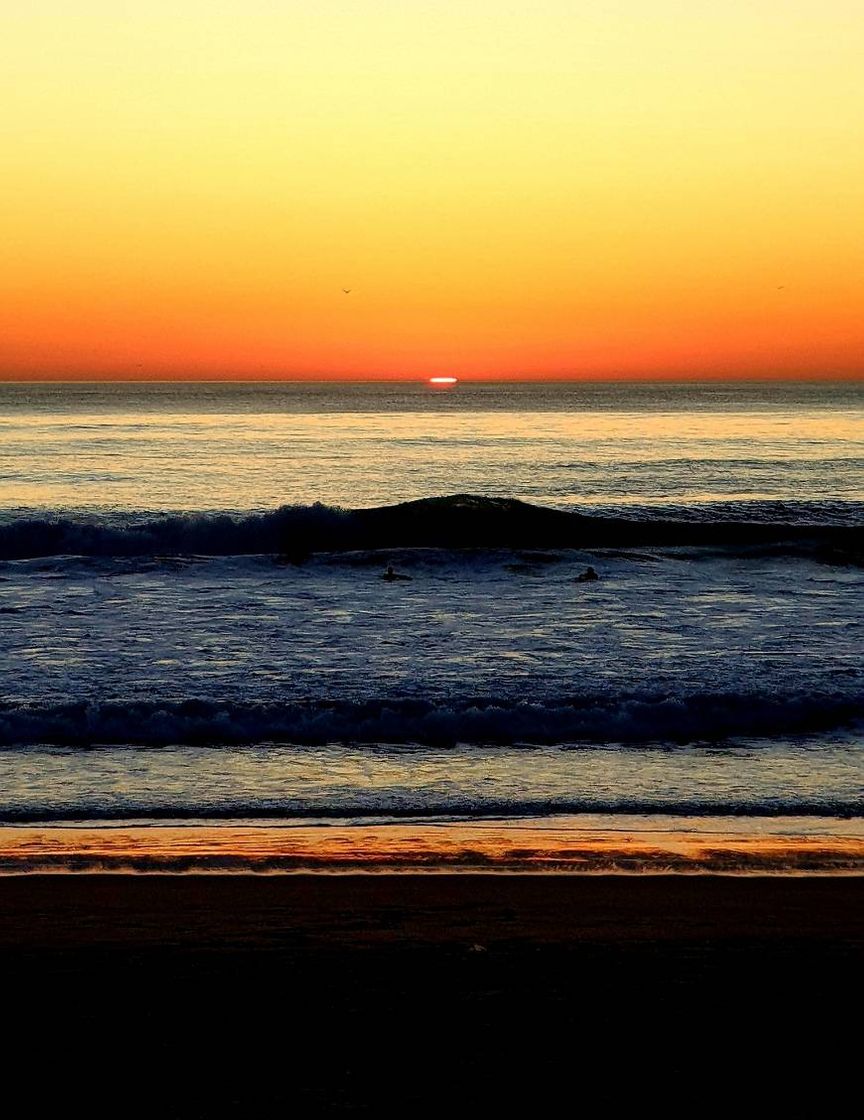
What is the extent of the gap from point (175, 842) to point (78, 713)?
10.6 ft

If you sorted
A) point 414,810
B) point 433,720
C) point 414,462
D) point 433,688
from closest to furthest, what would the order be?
point 414,810 < point 433,720 < point 433,688 < point 414,462

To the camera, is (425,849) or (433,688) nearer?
(425,849)

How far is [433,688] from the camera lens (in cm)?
1020

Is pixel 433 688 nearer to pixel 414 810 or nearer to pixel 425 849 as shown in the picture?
pixel 414 810

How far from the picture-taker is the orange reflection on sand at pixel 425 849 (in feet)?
18.9

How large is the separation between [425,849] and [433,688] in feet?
13.5
